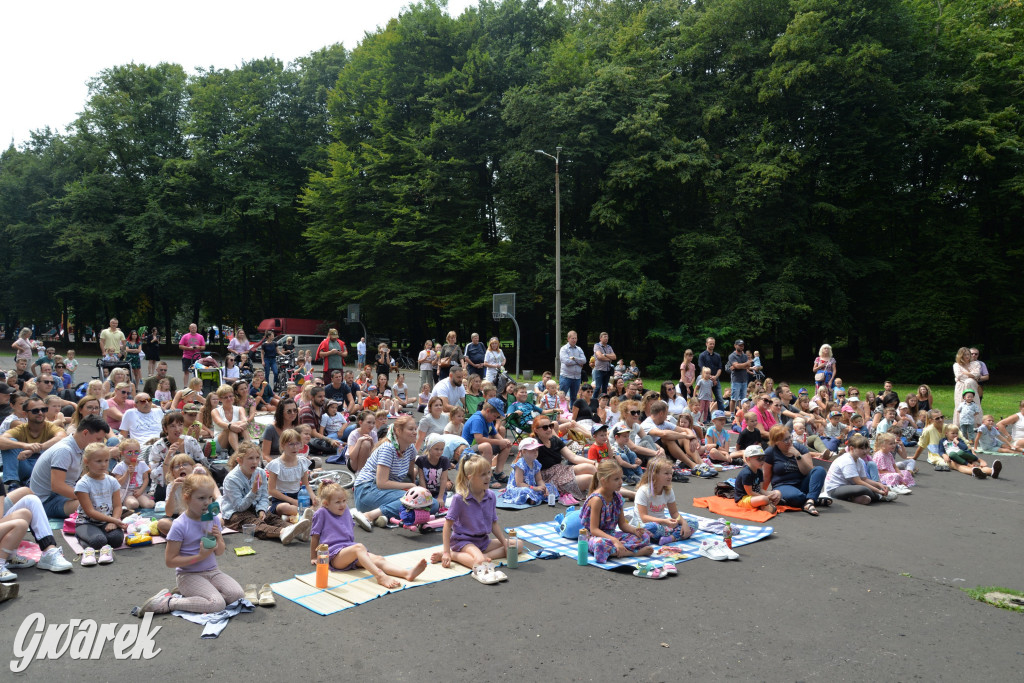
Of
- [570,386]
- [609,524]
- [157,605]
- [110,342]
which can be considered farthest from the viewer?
[110,342]

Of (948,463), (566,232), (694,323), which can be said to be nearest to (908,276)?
(694,323)

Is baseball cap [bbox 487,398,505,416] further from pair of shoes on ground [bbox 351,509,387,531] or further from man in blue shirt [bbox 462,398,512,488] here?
pair of shoes on ground [bbox 351,509,387,531]

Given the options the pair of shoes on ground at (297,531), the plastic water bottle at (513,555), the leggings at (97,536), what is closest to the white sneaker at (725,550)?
the plastic water bottle at (513,555)

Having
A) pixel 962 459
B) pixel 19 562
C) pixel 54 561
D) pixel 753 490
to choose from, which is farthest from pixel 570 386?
pixel 19 562

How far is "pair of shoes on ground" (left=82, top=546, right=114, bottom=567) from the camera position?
637 centimetres

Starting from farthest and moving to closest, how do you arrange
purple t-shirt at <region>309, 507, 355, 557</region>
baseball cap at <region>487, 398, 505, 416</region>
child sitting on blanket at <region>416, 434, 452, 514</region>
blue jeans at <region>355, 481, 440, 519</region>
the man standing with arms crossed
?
the man standing with arms crossed < baseball cap at <region>487, 398, 505, 416</region> < child sitting on blanket at <region>416, 434, 452, 514</region> < blue jeans at <region>355, 481, 440, 519</region> < purple t-shirt at <region>309, 507, 355, 557</region>

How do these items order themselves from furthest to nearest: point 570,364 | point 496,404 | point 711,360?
point 711,360, point 570,364, point 496,404

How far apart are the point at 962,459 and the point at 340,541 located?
34.1 feet

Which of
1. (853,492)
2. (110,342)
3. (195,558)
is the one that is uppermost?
(110,342)

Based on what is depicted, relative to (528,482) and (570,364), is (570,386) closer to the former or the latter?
(570,364)

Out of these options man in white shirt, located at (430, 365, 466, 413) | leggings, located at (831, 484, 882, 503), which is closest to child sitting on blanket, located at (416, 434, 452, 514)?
man in white shirt, located at (430, 365, 466, 413)

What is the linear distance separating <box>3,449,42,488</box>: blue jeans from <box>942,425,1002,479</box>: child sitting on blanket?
13.1m

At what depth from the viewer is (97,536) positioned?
6.72 m

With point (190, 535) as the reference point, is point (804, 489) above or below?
below
